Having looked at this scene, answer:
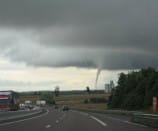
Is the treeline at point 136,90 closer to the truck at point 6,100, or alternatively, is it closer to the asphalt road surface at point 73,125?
the truck at point 6,100

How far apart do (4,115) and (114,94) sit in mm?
80439

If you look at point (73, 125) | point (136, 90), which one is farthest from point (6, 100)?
point (136, 90)

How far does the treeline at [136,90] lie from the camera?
96000 millimetres

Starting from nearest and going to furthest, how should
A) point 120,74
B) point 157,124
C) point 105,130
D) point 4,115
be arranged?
1. point 105,130
2. point 157,124
3. point 4,115
4. point 120,74

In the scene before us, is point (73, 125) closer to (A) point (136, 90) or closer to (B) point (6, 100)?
(B) point (6, 100)

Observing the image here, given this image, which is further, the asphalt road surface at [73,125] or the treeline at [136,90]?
the treeline at [136,90]

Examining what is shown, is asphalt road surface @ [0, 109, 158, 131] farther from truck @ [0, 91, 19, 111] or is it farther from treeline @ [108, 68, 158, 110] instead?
treeline @ [108, 68, 158, 110]

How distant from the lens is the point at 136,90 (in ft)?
349

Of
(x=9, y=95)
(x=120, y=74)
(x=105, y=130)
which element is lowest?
(x=105, y=130)

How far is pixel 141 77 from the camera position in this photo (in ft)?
359

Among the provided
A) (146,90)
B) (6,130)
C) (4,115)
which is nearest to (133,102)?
(146,90)

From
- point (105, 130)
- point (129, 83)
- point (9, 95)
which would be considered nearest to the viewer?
point (105, 130)

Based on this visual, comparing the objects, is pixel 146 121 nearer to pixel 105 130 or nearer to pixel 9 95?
pixel 105 130

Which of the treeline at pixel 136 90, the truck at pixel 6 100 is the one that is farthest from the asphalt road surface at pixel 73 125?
the treeline at pixel 136 90
